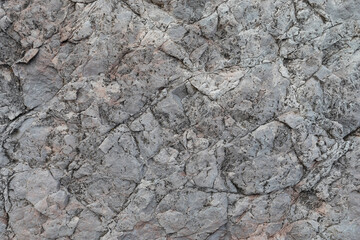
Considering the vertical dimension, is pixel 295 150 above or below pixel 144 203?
above

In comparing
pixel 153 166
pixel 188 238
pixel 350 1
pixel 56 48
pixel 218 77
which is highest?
pixel 350 1

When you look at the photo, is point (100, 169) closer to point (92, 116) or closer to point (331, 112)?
point (92, 116)

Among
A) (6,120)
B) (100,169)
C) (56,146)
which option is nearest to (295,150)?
(100,169)

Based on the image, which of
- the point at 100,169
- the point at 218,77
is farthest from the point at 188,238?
the point at 218,77

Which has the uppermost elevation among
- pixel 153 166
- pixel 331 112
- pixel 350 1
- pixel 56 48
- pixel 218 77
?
pixel 350 1

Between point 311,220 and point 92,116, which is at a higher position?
point 92,116

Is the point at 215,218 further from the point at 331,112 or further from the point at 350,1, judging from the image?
the point at 350,1
